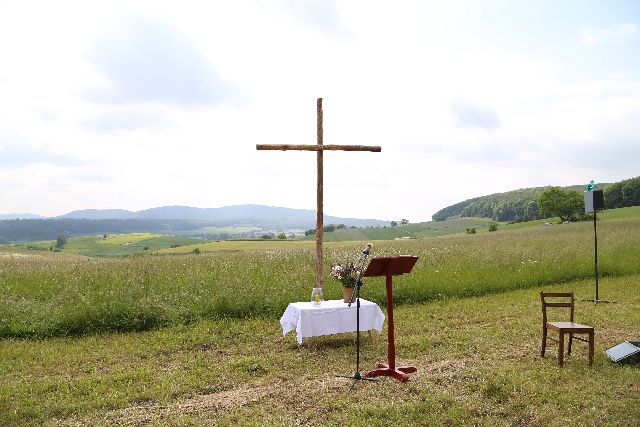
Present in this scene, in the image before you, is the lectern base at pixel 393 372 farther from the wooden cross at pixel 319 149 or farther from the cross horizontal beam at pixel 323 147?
the cross horizontal beam at pixel 323 147

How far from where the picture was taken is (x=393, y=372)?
7.75 meters

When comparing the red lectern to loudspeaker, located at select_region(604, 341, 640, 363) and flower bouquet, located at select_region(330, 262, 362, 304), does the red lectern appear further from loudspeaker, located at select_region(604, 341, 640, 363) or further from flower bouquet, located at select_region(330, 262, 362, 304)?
loudspeaker, located at select_region(604, 341, 640, 363)

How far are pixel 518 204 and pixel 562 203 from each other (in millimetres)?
41064

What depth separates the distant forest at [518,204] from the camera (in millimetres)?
82000

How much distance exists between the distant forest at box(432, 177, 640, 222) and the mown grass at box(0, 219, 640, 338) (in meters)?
24.7

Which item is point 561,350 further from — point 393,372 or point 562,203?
point 562,203

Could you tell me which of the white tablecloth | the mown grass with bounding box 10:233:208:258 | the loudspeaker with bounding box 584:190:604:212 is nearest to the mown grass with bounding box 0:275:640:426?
the white tablecloth

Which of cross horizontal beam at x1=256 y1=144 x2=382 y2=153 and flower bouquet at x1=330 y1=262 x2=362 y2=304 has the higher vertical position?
cross horizontal beam at x1=256 y1=144 x2=382 y2=153

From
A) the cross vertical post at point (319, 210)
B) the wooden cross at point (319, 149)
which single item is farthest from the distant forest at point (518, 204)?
the cross vertical post at point (319, 210)

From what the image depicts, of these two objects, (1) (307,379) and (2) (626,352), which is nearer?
(1) (307,379)

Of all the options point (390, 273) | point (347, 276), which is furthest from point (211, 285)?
point (390, 273)

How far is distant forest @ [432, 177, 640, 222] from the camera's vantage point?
82.0 metres

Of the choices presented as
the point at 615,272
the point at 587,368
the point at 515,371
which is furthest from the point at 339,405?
the point at 615,272

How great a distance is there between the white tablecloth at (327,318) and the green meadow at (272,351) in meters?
0.42
